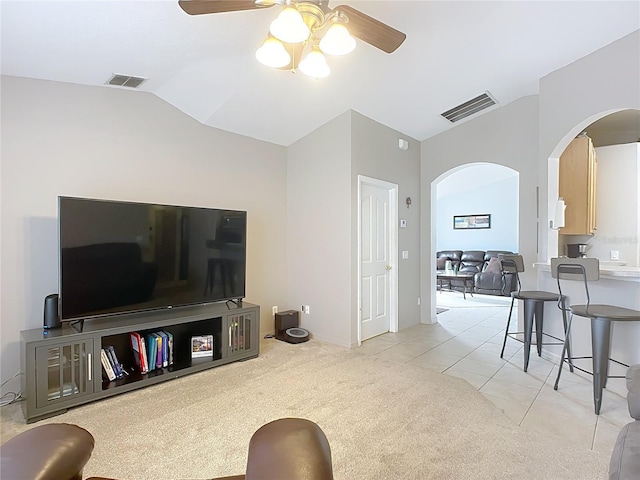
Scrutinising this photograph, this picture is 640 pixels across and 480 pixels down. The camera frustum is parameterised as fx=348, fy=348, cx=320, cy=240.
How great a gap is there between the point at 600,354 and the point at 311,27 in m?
3.04

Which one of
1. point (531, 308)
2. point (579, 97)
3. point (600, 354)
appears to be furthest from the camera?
point (531, 308)

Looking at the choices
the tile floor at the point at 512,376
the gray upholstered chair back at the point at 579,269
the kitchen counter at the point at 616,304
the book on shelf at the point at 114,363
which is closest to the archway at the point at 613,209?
the kitchen counter at the point at 616,304

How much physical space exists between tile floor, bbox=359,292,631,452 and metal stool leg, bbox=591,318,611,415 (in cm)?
15

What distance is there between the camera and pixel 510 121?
14.7 feet

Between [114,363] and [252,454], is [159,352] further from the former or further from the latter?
[252,454]

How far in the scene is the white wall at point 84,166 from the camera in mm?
2734

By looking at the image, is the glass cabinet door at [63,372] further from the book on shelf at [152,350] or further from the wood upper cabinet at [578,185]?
the wood upper cabinet at [578,185]

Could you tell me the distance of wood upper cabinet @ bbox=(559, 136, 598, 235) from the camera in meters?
3.81

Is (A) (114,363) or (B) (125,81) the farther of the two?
(B) (125,81)

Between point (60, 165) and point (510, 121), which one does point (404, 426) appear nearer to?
point (60, 165)

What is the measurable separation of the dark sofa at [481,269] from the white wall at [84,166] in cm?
543

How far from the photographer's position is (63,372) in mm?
2498

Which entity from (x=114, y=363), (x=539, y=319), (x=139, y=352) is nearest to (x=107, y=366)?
(x=114, y=363)

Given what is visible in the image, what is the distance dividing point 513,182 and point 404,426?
8043mm
